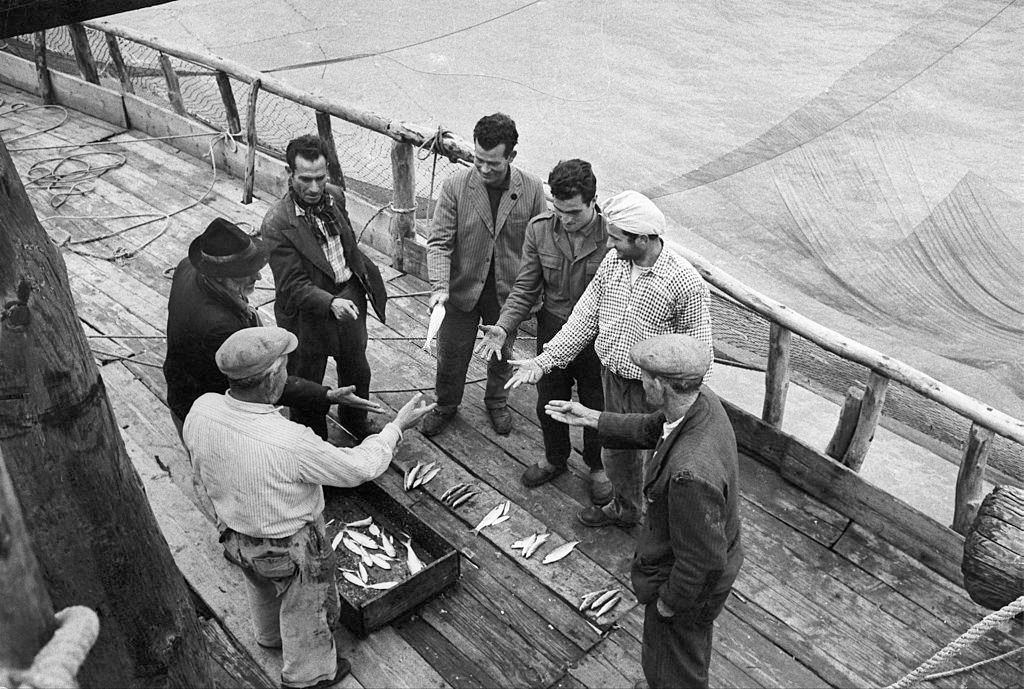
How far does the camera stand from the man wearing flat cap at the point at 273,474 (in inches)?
131

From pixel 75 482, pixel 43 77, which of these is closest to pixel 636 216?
pixel 75 482

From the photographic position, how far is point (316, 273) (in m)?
4.80

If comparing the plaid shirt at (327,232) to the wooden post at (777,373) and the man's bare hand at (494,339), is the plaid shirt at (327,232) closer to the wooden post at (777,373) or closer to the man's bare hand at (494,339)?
the man's bare hand at (494,339)

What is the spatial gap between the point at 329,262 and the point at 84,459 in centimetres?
217

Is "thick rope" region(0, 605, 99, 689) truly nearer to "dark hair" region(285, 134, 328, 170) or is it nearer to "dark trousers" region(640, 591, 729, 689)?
"dark trousers" region(640, 591, 729, 689)

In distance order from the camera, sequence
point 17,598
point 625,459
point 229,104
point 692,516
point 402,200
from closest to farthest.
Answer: point 17,598 → point 692,516 → point 625,459 → point 402,200 → point 229,104

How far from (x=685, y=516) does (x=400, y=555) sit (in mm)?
2001

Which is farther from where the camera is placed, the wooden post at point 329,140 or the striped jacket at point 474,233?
the wooden post at point 329,140

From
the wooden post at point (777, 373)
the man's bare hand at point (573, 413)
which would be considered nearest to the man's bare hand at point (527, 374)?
the man's bare hand at point (573, 413)

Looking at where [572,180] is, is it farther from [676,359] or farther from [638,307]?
[676,359]

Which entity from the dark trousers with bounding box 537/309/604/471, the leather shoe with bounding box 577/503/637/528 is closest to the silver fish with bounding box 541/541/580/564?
the leather shoe with bounding box 577/503/637/528

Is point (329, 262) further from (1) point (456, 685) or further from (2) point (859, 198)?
(2) point (859, 198)

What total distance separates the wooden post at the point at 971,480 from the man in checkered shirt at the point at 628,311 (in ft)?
5.12

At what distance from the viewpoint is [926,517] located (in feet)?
14.8
